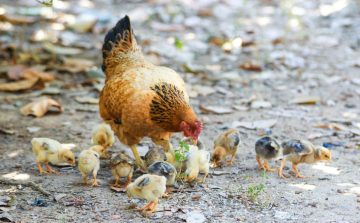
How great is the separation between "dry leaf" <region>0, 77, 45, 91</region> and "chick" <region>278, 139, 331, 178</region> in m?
4.73

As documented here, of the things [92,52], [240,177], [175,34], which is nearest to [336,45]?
[175,34]

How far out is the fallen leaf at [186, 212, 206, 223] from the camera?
3682mm

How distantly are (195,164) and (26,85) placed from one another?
4.23m

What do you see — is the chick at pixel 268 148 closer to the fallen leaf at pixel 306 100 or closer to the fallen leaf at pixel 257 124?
the fallen leaf at pixel 257 124

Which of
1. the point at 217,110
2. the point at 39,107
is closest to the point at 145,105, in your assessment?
the point at 217,110

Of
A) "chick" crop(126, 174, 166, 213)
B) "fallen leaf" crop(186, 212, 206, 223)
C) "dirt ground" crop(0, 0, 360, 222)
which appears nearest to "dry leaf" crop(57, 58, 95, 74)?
"dirt ground" crop(0, 0, 360, 222)

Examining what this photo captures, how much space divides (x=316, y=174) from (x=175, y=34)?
274 inches

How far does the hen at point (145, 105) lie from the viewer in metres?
4.49

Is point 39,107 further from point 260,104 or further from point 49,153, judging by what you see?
point 260,104

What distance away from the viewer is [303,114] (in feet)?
22.4

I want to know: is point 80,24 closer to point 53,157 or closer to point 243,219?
point 53,157

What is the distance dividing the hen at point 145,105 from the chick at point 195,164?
212mm

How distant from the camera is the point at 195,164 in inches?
175

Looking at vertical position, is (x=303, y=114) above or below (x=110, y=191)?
above
